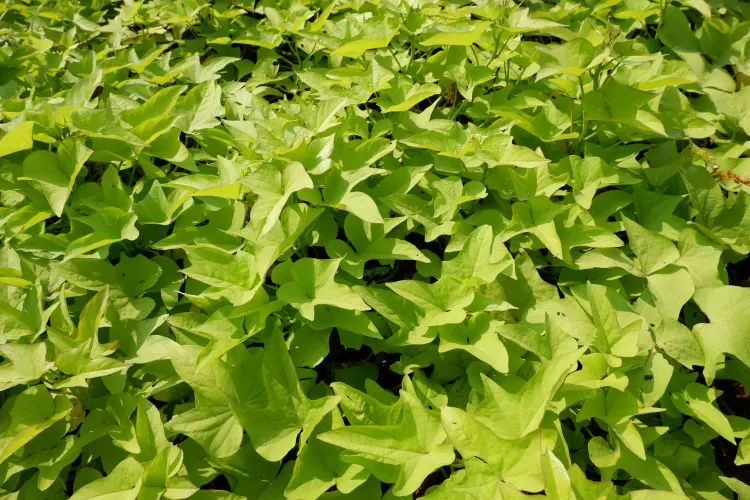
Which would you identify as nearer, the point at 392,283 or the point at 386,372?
the point at 392,283

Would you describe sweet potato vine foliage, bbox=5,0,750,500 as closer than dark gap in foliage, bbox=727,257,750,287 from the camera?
Yes

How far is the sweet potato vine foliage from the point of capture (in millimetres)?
1329

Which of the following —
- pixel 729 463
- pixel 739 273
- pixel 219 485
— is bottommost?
pixel 219 485

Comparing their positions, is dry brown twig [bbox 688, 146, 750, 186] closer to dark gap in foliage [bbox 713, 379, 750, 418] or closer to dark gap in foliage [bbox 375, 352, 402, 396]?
dark gap in foliage [bbox 713, 379, 750, 418]

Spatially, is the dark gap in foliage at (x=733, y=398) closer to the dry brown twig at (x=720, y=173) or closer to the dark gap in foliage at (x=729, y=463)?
the dark gap in foliage at (x=729, y=463)

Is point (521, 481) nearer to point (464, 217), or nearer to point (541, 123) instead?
point (464, 217)

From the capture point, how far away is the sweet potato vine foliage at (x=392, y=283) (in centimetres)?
133

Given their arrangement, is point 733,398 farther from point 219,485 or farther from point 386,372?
point 219,485

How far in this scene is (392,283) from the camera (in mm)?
1475

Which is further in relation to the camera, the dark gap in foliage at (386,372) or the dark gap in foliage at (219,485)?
the dark gap in foliage at (386,372)

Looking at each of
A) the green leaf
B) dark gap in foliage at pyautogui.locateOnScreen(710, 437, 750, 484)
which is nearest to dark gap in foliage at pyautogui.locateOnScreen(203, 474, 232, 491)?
the green leaf

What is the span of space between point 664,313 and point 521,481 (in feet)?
2.27

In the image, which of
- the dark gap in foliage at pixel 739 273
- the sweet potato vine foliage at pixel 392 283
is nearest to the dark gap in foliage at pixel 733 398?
the sweet potato vine foliage at pixel 392 283

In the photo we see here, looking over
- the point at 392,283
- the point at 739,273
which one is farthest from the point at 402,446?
the point at 739,273
